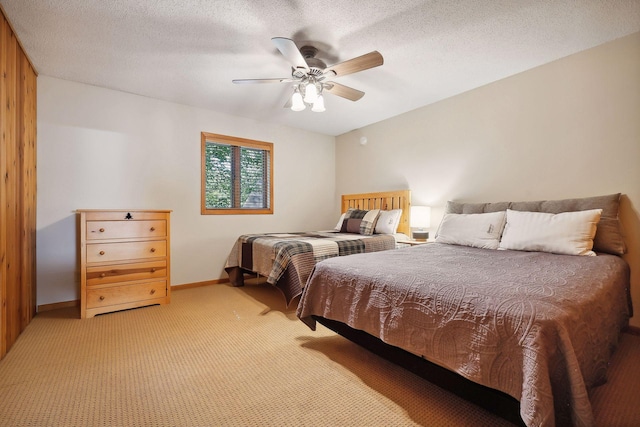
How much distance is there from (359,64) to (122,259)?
108 inches

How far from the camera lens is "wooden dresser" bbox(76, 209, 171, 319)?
2520 mm

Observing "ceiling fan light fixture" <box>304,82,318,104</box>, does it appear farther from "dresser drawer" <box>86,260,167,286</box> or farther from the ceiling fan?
"dresser drawer" <box>86,260,167,286</box>

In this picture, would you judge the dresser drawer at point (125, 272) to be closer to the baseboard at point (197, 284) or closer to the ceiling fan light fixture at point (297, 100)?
the baseboard at point (197, 284)

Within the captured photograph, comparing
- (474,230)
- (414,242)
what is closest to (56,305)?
(414,242)

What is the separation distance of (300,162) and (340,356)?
3.37m

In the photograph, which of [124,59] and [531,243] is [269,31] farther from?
[531,243]

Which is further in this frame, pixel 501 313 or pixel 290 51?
pixel 290 51

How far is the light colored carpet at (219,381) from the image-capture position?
4.31ft

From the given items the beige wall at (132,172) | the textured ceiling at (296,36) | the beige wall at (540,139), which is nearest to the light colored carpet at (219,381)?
the beige wall at (132,172)

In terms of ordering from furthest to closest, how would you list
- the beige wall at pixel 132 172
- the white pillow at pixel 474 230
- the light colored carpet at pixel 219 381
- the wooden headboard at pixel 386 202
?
the wooden headboard at pixel 386 202 < the beige wall at pixel 132 172 < the white pillow at pixel 474 230 < the light colored carpet at pixel 219 381

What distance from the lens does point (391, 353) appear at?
1.57 meters

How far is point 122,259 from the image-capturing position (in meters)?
2.69

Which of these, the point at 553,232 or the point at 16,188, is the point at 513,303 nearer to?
the point at 553,232

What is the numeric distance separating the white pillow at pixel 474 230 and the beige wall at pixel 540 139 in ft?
1.74
